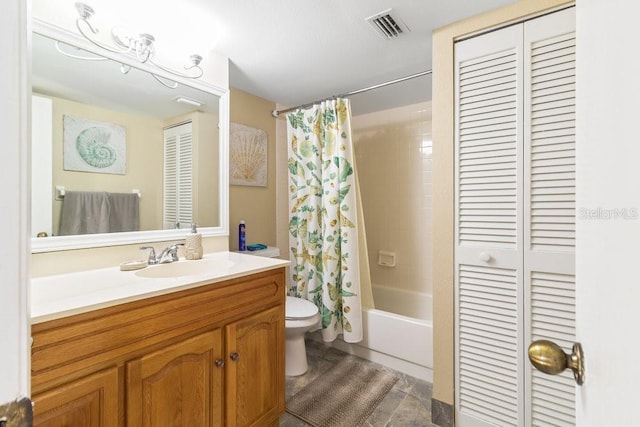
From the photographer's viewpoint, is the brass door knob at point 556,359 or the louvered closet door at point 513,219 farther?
the louvered closet door at point 513,219

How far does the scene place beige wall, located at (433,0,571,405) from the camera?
1.46 metres

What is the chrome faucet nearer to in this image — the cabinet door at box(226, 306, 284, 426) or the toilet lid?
the cabinet door at box(226, 306, 284, 426)

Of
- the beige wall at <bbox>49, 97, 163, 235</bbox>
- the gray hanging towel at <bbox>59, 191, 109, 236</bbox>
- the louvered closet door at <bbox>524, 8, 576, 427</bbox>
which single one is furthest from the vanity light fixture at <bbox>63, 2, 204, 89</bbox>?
the louvered closet door at <bbox>524, 8, 576, 427</bbox>

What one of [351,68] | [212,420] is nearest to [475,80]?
[351,68]

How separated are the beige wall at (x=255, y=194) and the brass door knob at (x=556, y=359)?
201 cm

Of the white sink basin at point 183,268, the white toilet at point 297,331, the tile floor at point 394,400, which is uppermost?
the white sink basin at point 183,268

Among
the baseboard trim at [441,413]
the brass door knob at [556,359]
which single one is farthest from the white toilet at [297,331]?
the brass door knob at [556,359]

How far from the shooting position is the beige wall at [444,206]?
1465 mm

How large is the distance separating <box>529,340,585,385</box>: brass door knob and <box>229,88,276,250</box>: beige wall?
201 cm

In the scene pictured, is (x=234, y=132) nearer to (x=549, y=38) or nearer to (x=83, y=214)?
(x=83, y=214)

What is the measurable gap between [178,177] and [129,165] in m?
0.24

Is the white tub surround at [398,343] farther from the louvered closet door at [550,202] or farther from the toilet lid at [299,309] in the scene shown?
the louvered closet door at [550,202]

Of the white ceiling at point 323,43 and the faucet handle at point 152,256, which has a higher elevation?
the white ceiling at point 323,43

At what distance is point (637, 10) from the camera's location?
0.25 m
